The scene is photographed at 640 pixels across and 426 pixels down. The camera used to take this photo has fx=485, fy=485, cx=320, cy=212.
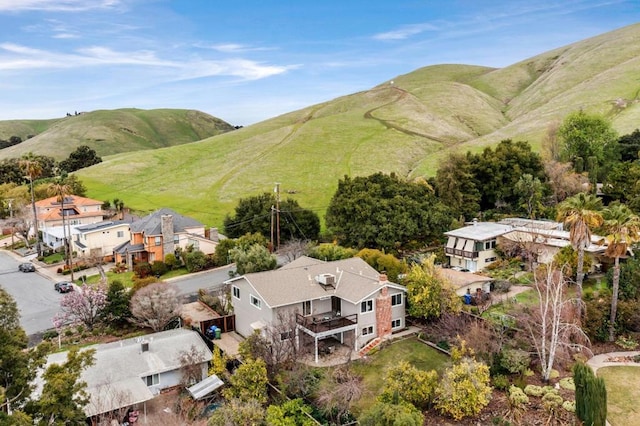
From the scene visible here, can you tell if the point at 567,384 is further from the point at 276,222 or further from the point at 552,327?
the point at 276,222

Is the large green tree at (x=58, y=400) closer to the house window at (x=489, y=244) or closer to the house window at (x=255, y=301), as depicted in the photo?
the house window at (x=255, y=301)

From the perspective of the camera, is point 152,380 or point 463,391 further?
point 152,380

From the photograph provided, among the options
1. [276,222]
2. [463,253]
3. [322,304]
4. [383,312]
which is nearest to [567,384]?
[383,312]

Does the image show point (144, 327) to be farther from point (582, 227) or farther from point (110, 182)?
point (110, 182)

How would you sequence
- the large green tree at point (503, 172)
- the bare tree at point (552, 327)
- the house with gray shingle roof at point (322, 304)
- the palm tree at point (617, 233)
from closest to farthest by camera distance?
the bare tree at point (552, 327) → the palm tree at point (617, 233) → the house with gray shingle roof at point (322, 304) → the large green tree at point (503, 172)

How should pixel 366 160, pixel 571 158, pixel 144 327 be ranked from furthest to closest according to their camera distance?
pixel 366 160 < pixel 571 158 < pixel 144 327

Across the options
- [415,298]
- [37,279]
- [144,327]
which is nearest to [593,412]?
[415,298]

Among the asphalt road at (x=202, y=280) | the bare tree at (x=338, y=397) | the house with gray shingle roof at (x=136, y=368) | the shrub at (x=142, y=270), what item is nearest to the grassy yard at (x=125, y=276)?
the shrub at (x=142, y=270)
